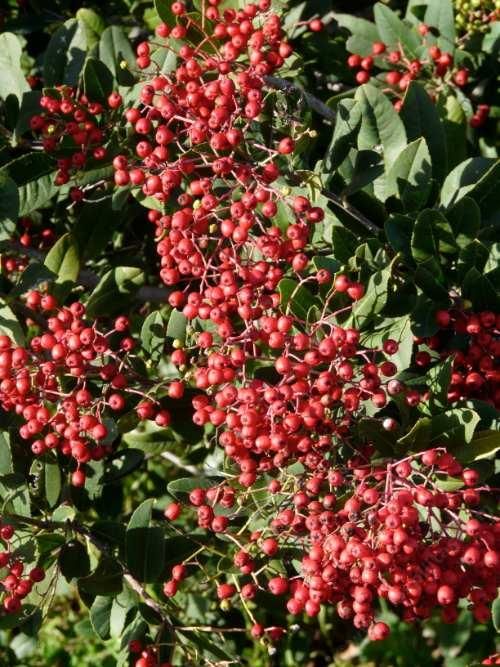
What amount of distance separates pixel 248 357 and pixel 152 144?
1.18 m

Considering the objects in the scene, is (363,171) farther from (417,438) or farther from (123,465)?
(123,465)

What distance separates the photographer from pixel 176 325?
3430mm

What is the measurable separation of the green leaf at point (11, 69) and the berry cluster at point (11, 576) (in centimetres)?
183

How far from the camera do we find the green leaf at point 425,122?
345 centimetres

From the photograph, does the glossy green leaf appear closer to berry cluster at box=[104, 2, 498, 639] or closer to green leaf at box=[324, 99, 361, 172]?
berry cluster at box=[104, 2, 498, 639]

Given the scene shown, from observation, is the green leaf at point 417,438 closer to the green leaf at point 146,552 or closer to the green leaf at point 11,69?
the green leaf at point 146,552

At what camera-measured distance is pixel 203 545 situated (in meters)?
3.37

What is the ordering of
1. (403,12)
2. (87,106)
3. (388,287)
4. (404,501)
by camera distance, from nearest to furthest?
1. (404,501)
2. (388,287)
3. (87,106)
4. (403,12)

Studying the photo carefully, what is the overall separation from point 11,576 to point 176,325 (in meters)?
1.11

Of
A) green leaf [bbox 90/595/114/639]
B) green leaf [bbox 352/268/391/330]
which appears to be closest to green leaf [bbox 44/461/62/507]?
green leaf [bbox 90/595/114/639]

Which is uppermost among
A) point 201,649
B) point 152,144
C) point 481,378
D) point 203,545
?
point 152,144

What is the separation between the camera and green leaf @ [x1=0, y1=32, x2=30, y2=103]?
12.0ft

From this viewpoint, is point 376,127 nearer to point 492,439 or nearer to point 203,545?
point 492,439

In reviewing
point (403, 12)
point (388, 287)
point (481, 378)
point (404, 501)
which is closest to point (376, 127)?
point (388, 287)
